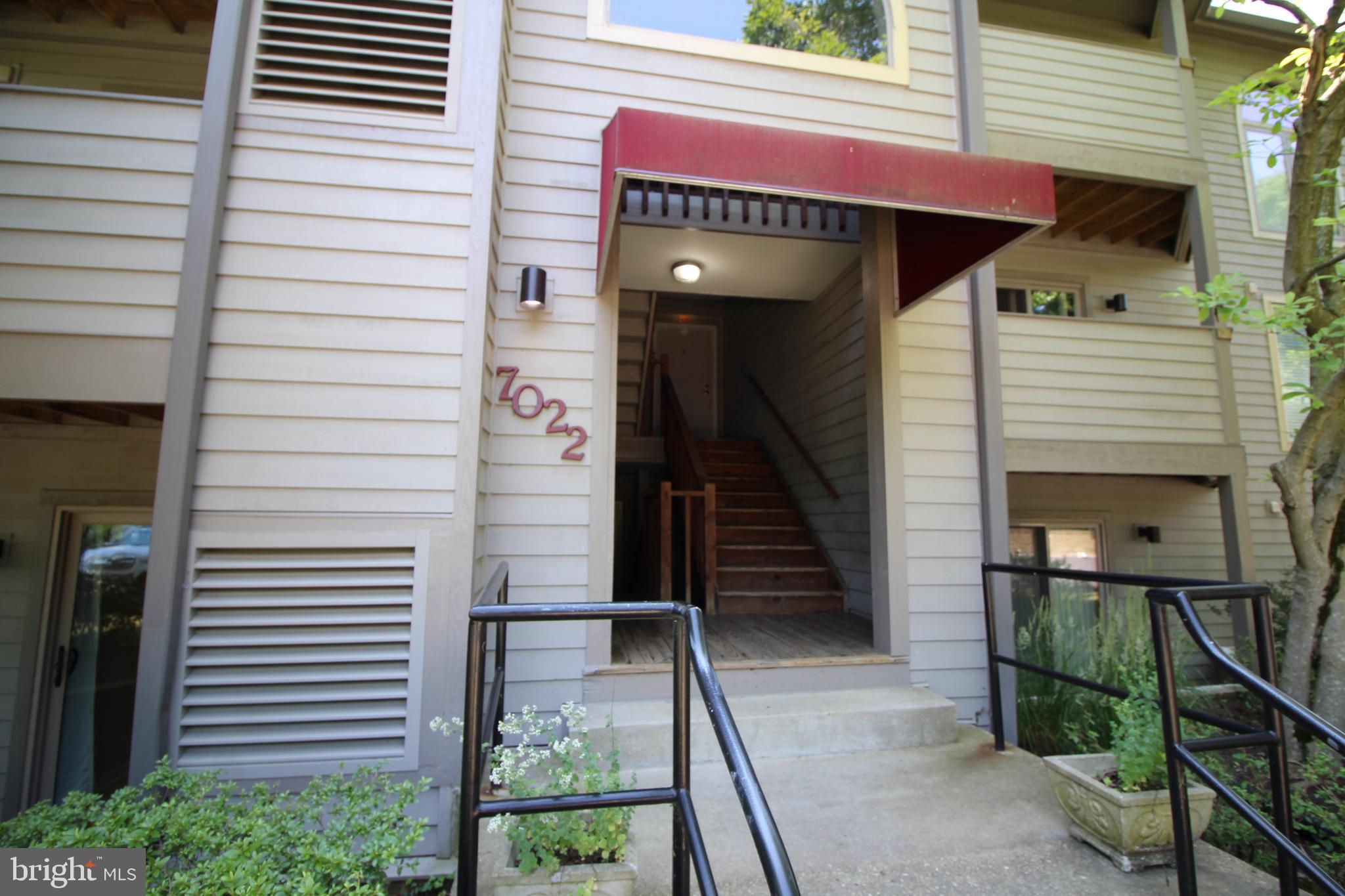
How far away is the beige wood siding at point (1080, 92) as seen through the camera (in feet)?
15.6

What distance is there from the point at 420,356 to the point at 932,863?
2.67 m

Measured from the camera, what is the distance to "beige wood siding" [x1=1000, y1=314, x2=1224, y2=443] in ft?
15.0

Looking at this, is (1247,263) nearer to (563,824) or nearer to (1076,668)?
(1076,668)

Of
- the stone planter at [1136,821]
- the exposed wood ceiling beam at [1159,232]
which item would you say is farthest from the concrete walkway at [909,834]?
the exposed wood ceiling beam at [1159,232]

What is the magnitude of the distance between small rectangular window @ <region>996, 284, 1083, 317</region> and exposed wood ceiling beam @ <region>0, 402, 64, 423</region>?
713 centimetres

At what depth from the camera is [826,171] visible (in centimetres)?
253

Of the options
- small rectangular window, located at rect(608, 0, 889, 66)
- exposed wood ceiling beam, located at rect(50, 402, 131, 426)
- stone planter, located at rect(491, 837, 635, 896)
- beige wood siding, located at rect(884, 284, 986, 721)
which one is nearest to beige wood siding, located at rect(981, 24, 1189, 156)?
small rectangular window, located at rect(608, 0, 889, 66)

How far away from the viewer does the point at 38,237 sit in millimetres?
2525

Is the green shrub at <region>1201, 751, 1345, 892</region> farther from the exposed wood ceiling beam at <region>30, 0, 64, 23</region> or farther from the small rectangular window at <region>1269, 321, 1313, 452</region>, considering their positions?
the exposed wood ceiling beam at <region>30, 0, 64, 23</region>

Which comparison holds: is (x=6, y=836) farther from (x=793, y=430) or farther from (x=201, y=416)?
(x=793, y=430)

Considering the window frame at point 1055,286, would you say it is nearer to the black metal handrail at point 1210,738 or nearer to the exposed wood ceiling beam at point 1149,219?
the exposed wood ceiling beam at point 1149,219

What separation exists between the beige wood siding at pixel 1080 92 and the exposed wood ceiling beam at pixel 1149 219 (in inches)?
28.0

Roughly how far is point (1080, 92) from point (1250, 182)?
11.4 ft

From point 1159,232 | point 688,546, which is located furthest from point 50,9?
point 1159,232
